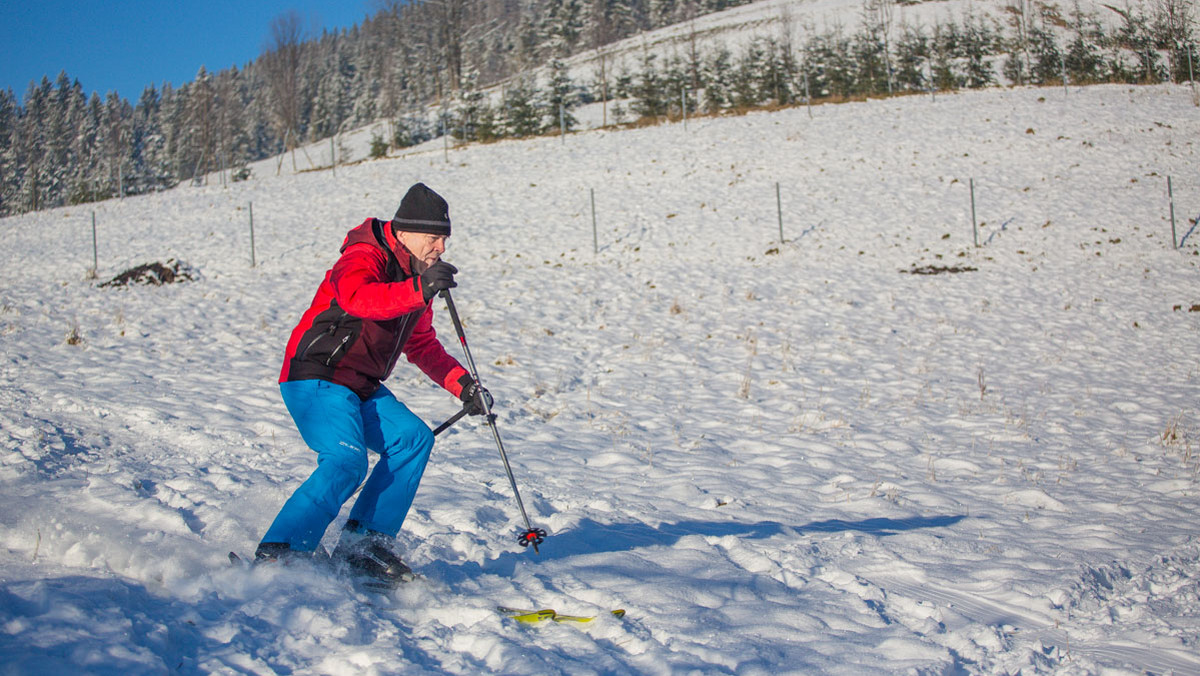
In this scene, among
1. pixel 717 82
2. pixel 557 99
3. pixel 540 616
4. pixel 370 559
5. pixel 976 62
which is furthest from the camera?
pixel 976 62

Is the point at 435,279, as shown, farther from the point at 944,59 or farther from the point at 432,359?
the point at 944,59

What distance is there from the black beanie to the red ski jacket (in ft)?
0.43

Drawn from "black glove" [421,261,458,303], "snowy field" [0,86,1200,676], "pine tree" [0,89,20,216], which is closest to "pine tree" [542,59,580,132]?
"snowy field" [0,86,1200,676]

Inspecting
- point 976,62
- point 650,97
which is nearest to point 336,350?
point 650,97

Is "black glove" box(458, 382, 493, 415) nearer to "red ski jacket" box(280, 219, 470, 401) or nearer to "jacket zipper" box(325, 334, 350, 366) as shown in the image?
"red ski jacket" box(280, 219, 470, 401)

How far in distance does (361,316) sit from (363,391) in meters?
0.50

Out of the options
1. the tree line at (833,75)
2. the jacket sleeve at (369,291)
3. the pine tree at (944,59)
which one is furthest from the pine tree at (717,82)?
the jacket sleeve at (369,291)

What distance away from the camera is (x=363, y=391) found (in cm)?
346

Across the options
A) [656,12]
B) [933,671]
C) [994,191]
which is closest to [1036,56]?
[994,191]

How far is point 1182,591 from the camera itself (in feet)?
12.5

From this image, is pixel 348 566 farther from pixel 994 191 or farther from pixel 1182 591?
pixel 994 191

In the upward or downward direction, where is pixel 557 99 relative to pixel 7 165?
downward

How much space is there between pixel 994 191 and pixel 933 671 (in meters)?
22.5

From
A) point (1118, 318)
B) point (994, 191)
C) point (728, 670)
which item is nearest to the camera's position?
point (728, 670)
